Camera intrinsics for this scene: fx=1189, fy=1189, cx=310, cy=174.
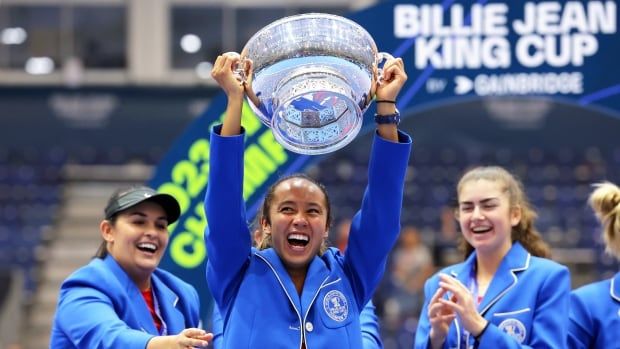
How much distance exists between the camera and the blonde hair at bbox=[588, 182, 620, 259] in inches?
165

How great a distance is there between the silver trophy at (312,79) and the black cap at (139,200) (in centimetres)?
94

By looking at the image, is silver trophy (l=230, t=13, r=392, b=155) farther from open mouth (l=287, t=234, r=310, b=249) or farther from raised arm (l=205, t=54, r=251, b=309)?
open mouth (l=287, t=234, r=310, b=249)

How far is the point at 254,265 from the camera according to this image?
3.38 meters

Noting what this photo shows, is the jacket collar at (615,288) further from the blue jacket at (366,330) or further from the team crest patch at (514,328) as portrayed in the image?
the blue jacket at (366,330)

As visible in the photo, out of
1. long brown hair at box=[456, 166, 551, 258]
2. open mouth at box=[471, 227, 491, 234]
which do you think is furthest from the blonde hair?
open mouth at box=[471, 227, 491, 234]

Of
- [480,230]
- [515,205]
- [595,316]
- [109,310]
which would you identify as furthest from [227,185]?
[595,316]

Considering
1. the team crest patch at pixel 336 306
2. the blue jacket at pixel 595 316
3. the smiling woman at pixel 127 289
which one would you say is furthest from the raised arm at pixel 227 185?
the blue jacket at pixel 595 316

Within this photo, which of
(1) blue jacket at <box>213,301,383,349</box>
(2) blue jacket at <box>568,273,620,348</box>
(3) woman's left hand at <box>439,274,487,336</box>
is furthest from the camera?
(2) blue jacket at <box>568,273,620,348</box>

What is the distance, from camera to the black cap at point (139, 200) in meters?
4.05

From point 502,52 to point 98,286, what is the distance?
7.96ft

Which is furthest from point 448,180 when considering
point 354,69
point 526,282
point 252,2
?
point 354,69

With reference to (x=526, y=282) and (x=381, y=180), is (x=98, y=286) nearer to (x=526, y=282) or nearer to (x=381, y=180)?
(x=381, y=180)

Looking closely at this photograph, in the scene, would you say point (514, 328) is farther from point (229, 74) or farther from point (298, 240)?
point (229, 74)

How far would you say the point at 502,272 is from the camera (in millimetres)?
3961
